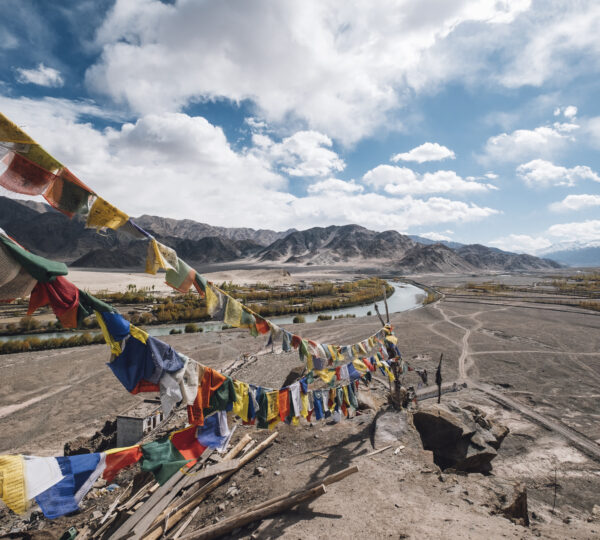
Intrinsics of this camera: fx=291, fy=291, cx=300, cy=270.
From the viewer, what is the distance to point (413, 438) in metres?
9.00

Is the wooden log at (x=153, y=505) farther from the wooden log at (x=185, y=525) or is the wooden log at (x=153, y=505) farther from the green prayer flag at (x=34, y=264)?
the green prayer flag at (x=34, y=264)

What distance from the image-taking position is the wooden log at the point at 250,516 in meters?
5.65

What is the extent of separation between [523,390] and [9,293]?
19.5 m

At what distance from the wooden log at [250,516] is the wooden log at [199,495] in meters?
0.77

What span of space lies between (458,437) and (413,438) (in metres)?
1.36

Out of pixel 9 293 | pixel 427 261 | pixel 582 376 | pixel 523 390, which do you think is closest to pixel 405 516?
pixel 9 293

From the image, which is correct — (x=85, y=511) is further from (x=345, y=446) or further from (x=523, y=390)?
(x=523, y=390)

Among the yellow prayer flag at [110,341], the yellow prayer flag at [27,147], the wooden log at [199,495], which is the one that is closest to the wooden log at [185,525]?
the wooden log at [199,495]

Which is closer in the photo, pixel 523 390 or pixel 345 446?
pixel 345 446

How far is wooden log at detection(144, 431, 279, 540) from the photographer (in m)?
5.96

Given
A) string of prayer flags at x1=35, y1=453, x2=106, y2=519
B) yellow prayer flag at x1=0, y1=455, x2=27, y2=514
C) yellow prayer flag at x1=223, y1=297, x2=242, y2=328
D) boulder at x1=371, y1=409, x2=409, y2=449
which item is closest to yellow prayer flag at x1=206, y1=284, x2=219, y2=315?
yellow prayer flag at x1=223, y1=297, x2=242, y2=328

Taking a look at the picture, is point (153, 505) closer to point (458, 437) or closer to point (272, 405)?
point (272, 405)

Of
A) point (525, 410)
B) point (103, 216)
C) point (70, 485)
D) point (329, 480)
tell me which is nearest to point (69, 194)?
point (103, 216)

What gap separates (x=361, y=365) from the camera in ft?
32.2
